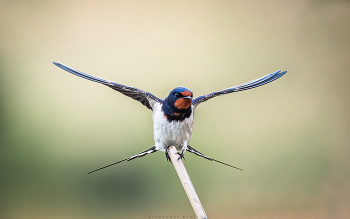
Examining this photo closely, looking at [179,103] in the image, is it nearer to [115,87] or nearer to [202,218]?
[115,87]

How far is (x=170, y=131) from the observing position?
1.15 m

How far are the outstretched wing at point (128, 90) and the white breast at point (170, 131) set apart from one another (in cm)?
8

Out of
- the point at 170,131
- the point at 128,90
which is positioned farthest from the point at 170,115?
the point at 128,90

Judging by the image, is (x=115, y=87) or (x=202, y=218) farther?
(x=115, y=87)

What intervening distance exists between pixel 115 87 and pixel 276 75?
26.7 inches

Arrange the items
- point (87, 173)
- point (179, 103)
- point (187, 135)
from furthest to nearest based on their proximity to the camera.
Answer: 1. point (87, 173)
2. point (187, 135)
3. point (179, 103)

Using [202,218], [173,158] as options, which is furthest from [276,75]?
[202,218]

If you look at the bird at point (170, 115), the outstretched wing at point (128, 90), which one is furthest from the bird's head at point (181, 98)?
the outstretched wing at point (128, 90)

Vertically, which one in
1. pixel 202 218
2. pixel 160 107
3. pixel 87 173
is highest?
pixel 160 107

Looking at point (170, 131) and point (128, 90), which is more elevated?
point (128, 90)

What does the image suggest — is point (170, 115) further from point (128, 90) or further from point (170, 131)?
point (128, 90)

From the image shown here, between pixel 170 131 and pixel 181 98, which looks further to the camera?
pixel 170 131

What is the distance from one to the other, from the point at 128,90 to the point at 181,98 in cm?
23

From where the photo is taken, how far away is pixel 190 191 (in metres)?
0.93
